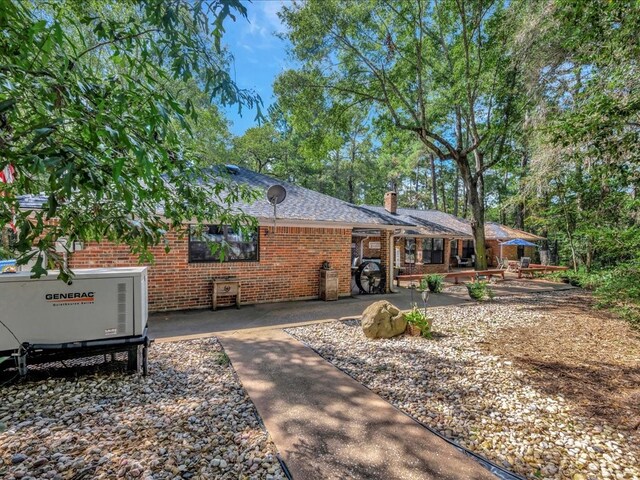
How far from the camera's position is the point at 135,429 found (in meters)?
2.91

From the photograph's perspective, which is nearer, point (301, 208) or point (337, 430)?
point (337, 430)

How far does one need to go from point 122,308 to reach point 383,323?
4261mm

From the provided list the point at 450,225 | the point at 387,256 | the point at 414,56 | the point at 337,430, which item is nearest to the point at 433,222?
the point at 450,225

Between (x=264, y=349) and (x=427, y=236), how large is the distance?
568 inches

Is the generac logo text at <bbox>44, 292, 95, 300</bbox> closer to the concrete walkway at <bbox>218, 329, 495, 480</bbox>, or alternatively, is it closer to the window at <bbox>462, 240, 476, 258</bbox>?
the concrete walkway at <bbox>218, 329, 495, 480</bbox>

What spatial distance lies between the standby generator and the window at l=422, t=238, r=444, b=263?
17.2 metres

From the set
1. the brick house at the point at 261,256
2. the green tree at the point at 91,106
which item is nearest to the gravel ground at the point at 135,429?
the green tree at the point at 91,106

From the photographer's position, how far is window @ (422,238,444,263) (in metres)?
19.0

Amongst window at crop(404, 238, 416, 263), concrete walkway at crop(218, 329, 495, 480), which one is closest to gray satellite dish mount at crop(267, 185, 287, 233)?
concrete walkway at crop(218, 329, 495, 480)

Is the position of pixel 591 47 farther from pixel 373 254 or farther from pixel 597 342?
pixel 373 254

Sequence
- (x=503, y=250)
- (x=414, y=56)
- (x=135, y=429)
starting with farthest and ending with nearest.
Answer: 1. (x=503, y=250)
2. (x=414, y=56)
3. (x=135, y=429)

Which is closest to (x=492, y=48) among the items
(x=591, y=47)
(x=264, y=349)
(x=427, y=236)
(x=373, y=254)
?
(x=591, y=47)

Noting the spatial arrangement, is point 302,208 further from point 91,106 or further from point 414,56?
point 414,56

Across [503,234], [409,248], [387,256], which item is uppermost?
[503,234]
